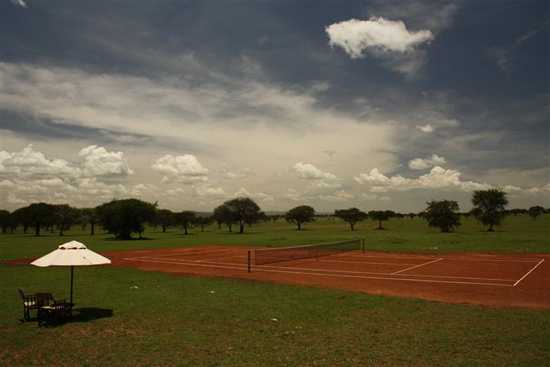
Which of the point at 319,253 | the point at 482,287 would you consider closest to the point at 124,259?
the point at 319,253

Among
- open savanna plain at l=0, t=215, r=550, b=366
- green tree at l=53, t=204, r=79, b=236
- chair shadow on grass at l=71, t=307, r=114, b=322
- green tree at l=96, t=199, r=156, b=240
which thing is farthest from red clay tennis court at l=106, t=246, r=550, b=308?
green tree at l=53, t=204, r=79, b=236

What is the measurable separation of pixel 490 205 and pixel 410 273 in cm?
6756

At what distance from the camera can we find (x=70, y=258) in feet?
43.2

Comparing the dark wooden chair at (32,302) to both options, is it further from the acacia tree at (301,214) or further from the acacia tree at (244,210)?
the acacia tree at (301,214)

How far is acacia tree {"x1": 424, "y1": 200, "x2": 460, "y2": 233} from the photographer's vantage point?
79.2m

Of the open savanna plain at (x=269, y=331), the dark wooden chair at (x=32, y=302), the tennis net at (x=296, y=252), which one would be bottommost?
the tennis net at (x=296, y=252)

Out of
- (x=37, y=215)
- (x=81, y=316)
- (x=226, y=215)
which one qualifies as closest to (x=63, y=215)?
(x=37, y=215)

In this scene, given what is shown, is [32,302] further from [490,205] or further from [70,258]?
[490,205]

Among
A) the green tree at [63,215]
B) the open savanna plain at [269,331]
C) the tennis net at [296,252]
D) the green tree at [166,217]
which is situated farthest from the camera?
the green tree at [166,217]

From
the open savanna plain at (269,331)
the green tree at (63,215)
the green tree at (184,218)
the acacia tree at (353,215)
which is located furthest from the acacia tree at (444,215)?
the green tree at (63,215)

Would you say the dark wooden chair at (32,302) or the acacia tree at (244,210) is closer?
the dark wooden chair at (32,302)

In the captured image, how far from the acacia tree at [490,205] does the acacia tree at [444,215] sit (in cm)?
649

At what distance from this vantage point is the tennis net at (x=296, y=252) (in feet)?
113

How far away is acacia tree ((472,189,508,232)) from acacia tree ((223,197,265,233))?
49.9 m
